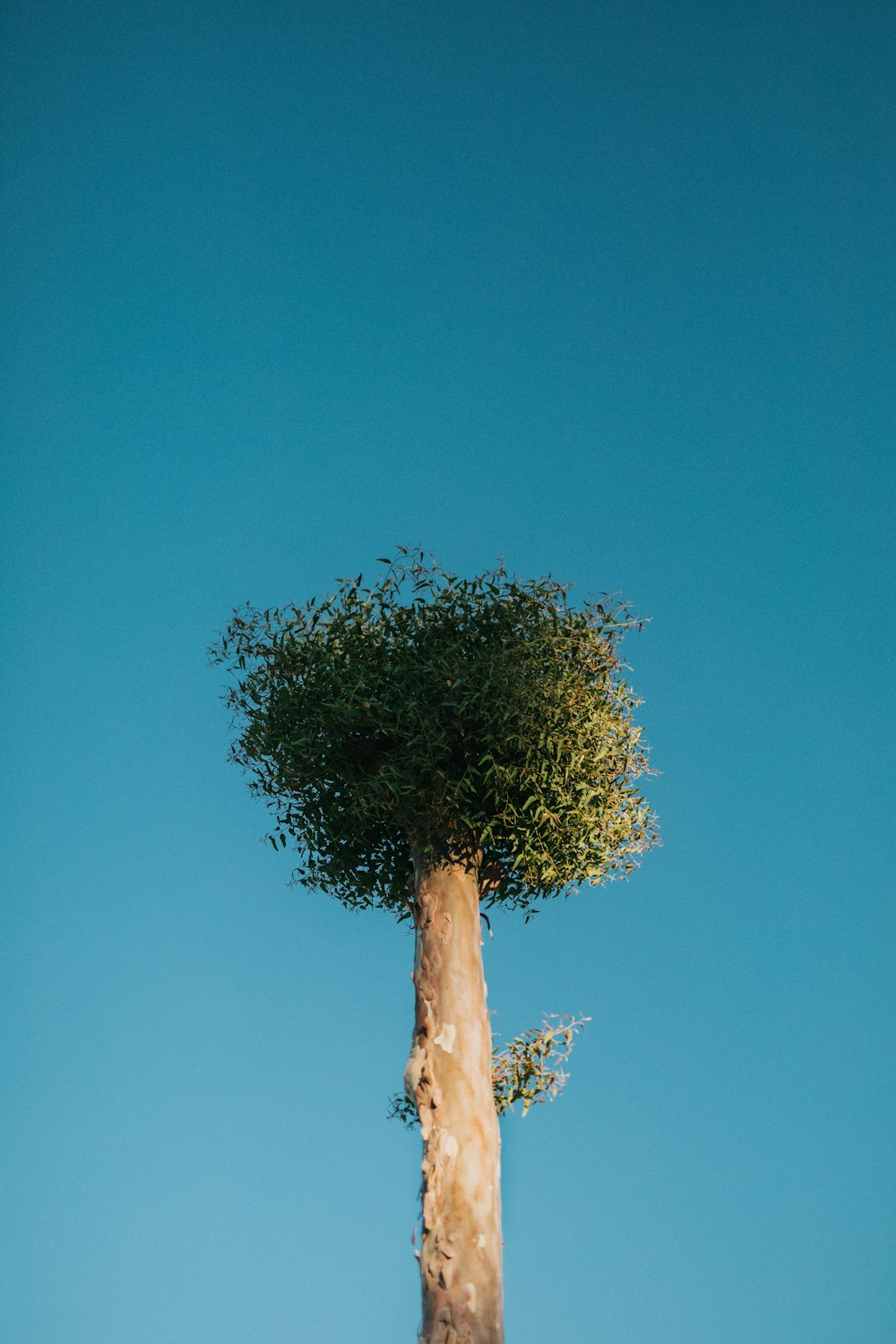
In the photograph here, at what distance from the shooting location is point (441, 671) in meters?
8.12

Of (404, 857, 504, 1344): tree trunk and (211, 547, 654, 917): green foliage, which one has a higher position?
(211, 547, 654, 917): green foliage

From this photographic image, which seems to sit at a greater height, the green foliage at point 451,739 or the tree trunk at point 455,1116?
the green foliage at point 451,739

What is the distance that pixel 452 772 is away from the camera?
8312mm

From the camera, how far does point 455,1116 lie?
24.1 feet

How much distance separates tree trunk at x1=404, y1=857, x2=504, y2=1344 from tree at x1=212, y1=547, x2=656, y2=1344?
0.05 feet

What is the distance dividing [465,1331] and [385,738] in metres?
3.84

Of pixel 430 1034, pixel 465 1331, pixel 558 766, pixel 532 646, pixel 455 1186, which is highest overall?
pixel 532 646

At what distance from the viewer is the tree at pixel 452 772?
774 cm

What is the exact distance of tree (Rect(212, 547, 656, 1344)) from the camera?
774 centimetres

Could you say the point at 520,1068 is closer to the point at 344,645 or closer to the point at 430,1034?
the point at 430,1034

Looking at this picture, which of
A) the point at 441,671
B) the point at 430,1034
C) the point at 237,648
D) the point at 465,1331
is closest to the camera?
the point at 465,1331

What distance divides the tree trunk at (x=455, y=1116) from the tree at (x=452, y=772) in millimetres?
14

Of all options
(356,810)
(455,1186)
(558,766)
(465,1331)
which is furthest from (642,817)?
(465,1331)

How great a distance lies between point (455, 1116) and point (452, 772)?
2323 millimetres
